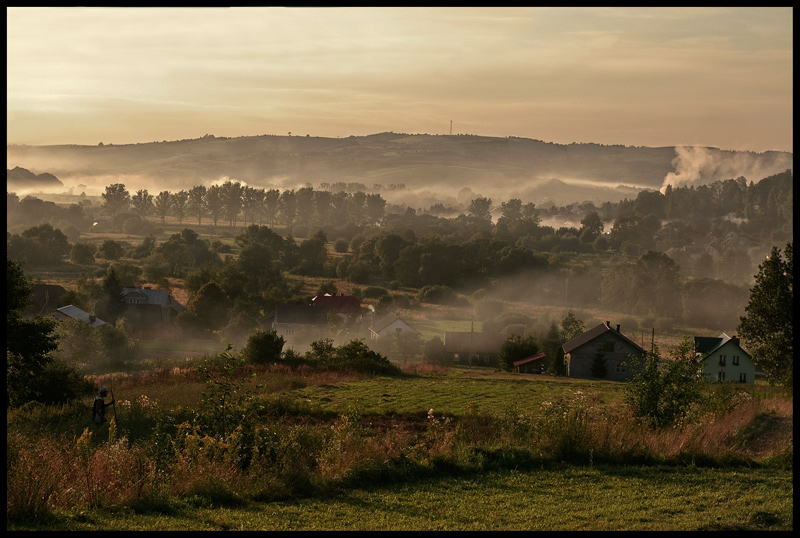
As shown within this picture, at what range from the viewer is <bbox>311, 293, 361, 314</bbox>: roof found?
62647mm

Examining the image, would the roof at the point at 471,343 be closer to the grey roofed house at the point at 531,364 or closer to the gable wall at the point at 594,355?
the grey roofed house at the point at 531,364

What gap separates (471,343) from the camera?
53844mm

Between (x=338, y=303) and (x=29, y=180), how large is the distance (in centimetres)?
11379

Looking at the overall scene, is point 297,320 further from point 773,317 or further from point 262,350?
point 773,317

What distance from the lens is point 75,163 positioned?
193125 millimetres

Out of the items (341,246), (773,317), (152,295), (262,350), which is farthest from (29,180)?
(773,317)

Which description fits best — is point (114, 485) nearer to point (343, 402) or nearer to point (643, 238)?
point (343, 402)

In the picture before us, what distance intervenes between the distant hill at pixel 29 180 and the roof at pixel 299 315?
9946 cm

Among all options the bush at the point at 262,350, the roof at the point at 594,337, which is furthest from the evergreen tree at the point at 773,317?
the bush at the point at 262,350

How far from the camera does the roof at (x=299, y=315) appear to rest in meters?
57.5

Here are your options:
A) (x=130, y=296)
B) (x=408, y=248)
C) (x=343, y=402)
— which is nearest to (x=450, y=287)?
(x=408, y=248)

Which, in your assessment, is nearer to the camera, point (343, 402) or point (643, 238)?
point (343, 402)

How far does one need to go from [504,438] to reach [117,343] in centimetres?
3587
